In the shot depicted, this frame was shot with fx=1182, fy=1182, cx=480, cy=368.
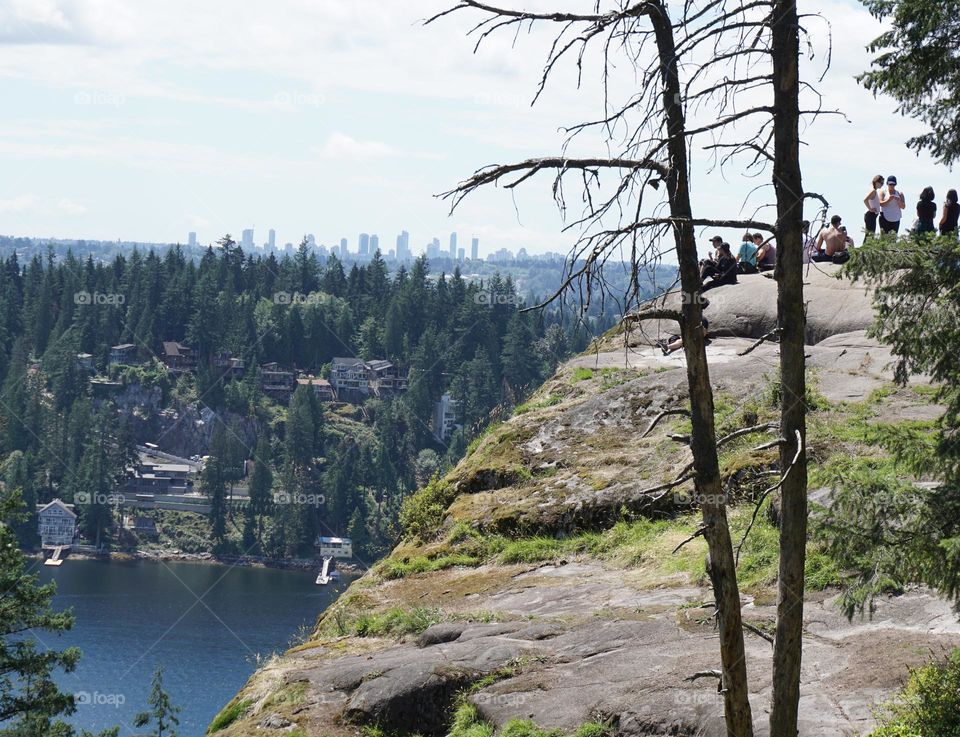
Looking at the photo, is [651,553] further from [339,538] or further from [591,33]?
[339,538]

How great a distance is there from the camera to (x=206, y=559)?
5640 inches

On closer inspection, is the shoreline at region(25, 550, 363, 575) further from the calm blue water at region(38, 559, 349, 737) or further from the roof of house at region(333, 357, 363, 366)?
the roof of house at region(333, 357, 363, 366)

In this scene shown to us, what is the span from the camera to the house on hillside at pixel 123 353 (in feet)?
586

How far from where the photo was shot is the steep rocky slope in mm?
11164

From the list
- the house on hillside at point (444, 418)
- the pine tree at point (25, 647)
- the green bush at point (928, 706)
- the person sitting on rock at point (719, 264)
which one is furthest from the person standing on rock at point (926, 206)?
the house on hillside at point (444, 418)

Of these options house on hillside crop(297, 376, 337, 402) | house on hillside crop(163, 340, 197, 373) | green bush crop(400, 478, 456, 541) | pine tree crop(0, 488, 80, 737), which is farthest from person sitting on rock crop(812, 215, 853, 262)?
house on hillside crop(163, 340, 197, 373)

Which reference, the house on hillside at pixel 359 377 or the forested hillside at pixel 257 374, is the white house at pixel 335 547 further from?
the house on hillside at pixel 359 377

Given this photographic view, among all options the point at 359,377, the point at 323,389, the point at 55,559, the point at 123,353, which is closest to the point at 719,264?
the point at 55,559

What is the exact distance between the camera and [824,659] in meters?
11.1

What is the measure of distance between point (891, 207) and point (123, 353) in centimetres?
16991

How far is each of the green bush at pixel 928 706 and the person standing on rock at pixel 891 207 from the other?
42.2 ft

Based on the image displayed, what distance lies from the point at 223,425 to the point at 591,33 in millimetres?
165239

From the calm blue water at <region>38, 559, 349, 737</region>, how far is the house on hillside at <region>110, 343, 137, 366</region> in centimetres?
4662

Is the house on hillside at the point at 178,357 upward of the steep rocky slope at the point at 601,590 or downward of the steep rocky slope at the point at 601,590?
downward
